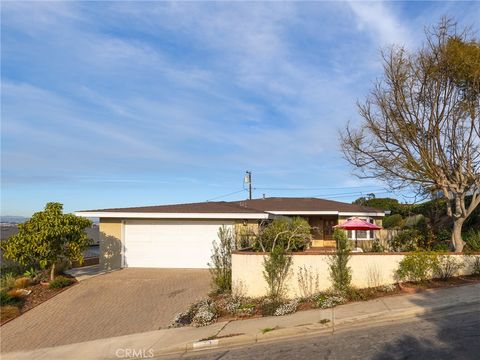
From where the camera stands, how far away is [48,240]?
54.7 feet

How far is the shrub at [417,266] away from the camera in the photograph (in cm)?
1250

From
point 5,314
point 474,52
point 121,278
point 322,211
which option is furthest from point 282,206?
point 5,314

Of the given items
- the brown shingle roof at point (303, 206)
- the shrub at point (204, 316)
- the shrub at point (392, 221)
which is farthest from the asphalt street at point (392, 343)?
the shrub at point (392, 221)

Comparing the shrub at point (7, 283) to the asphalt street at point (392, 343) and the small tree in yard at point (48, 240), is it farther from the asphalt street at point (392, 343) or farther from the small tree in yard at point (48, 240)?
the asphalt street at point (392, 343)

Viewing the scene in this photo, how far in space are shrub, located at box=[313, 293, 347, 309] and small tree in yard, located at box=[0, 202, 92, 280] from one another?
32.4 ft

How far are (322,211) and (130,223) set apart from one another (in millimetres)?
12687

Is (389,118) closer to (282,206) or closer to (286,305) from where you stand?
(286,305)

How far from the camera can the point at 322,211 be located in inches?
1111

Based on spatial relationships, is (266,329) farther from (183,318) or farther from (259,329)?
(183,318)

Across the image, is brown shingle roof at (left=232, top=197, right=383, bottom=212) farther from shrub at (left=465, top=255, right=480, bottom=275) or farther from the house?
shrub at (left=465, top=255, right=480, bottom=275)

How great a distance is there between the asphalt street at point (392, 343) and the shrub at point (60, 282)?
8.68 meters

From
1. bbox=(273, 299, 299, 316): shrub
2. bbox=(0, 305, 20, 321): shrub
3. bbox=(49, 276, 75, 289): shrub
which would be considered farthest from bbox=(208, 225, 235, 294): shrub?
bbox=(0, 305, 20, 321): shrub

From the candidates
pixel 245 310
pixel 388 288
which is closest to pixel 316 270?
pixel 388 288

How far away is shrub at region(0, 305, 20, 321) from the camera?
42.8 ft
